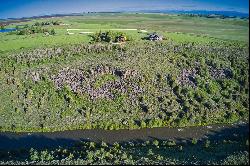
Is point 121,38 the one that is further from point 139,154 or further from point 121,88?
point 139,154

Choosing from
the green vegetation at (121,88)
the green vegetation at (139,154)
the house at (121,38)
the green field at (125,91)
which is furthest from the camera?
the house at (121,38)

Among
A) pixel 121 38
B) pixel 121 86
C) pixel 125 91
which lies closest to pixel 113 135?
pixel 125 91

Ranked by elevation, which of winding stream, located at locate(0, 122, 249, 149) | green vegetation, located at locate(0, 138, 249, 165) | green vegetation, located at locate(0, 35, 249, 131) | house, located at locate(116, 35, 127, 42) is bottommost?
winding stream, located at locate(0, 122, 249, 149)

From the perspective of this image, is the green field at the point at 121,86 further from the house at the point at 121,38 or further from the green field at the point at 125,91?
the house at the point at 121,38

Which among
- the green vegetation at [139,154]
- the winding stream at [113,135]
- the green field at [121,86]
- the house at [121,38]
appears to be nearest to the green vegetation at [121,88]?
the green field at [121,86]

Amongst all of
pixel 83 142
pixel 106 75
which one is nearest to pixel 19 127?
pixel 83 142

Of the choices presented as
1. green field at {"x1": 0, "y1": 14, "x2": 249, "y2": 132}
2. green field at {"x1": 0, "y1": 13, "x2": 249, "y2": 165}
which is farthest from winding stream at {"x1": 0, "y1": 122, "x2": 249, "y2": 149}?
green field at {"x1": 0, "y1": 14, "x2": 249, "y2": 132}

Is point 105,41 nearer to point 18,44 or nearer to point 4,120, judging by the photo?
point 18,44

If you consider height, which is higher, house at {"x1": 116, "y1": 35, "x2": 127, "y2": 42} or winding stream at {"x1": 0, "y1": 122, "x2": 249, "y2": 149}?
house at {"x1": 116, "y1": 35, "x2": 127, "y2": 42}

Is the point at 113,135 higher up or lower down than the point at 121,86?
lower down

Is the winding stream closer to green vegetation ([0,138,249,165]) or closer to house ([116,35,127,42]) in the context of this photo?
green vegetation ([0,138,249,165])

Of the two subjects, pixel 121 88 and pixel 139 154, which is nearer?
pixel 139 154
